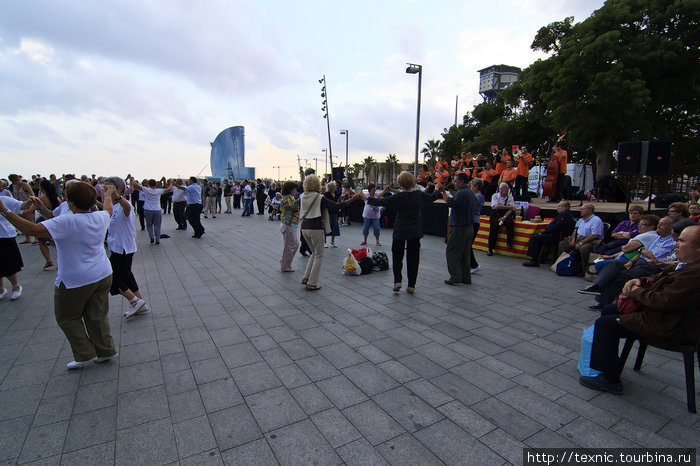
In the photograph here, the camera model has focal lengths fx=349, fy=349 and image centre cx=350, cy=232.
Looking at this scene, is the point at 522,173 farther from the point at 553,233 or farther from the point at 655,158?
the point at 553,233

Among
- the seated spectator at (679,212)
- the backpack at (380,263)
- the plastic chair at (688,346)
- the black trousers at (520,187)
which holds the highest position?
the black trousers at (520,187)

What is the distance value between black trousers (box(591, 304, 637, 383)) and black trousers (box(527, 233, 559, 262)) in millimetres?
5341

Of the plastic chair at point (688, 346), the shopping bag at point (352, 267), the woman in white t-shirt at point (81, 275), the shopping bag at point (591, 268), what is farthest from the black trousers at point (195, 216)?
the plastic chair at point (688, 346)

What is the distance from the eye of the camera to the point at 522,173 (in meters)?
11.8

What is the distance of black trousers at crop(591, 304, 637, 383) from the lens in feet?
9.28

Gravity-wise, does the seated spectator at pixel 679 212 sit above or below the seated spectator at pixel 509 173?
below

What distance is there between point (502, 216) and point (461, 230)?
11.9 ft

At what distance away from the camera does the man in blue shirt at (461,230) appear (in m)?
5.94

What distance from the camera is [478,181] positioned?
691 centimetres

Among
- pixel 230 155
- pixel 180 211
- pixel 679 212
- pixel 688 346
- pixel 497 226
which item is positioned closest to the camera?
pixel 688 346

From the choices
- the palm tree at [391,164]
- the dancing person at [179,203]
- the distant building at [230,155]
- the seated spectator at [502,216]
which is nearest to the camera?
the seated spectator at [502,216]

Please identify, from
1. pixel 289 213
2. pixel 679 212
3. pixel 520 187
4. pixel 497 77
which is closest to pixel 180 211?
pixel 289 213

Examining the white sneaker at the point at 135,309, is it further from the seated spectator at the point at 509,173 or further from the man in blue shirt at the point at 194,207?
the seated spectator at the point at 509,173

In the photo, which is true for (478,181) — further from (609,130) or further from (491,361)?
(609,130)
